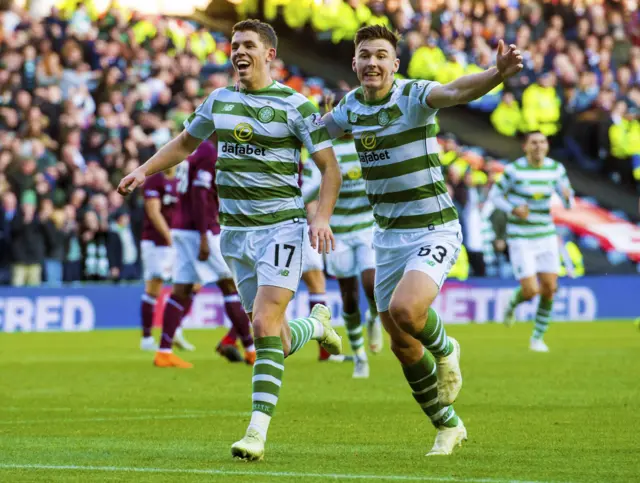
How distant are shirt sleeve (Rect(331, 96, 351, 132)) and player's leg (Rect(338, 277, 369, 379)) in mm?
5595

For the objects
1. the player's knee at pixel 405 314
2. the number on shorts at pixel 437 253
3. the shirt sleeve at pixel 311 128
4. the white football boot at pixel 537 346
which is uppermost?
the shirt sleeve at pixel 311 128

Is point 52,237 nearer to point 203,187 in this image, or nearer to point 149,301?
point 149,301

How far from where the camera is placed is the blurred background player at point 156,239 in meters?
16.5

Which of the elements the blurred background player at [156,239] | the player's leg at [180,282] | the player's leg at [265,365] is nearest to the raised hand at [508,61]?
the player's leg at [265,365]

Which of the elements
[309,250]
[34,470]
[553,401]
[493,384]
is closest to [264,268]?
[34,470]

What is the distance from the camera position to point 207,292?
23.8 m

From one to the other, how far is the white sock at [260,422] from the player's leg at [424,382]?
0.91 m

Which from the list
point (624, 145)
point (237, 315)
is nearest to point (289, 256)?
point (237, 315)

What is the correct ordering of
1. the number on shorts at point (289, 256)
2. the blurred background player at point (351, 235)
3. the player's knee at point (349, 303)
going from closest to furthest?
the number on shorts at point (289, 256)
the blurred background player at point (351, 235)
the player's knee at point (349, 303)

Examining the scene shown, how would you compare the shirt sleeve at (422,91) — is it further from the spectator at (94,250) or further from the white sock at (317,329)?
the spectator at (94,250)

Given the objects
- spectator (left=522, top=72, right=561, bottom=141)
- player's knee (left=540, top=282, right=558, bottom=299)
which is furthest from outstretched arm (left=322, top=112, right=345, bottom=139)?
spectator (left=522, top=72, right=561, bottom=141)

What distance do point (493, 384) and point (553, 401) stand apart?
1665 millimetres

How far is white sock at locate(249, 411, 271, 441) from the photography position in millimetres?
7680

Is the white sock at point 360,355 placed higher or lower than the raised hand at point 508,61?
lower
